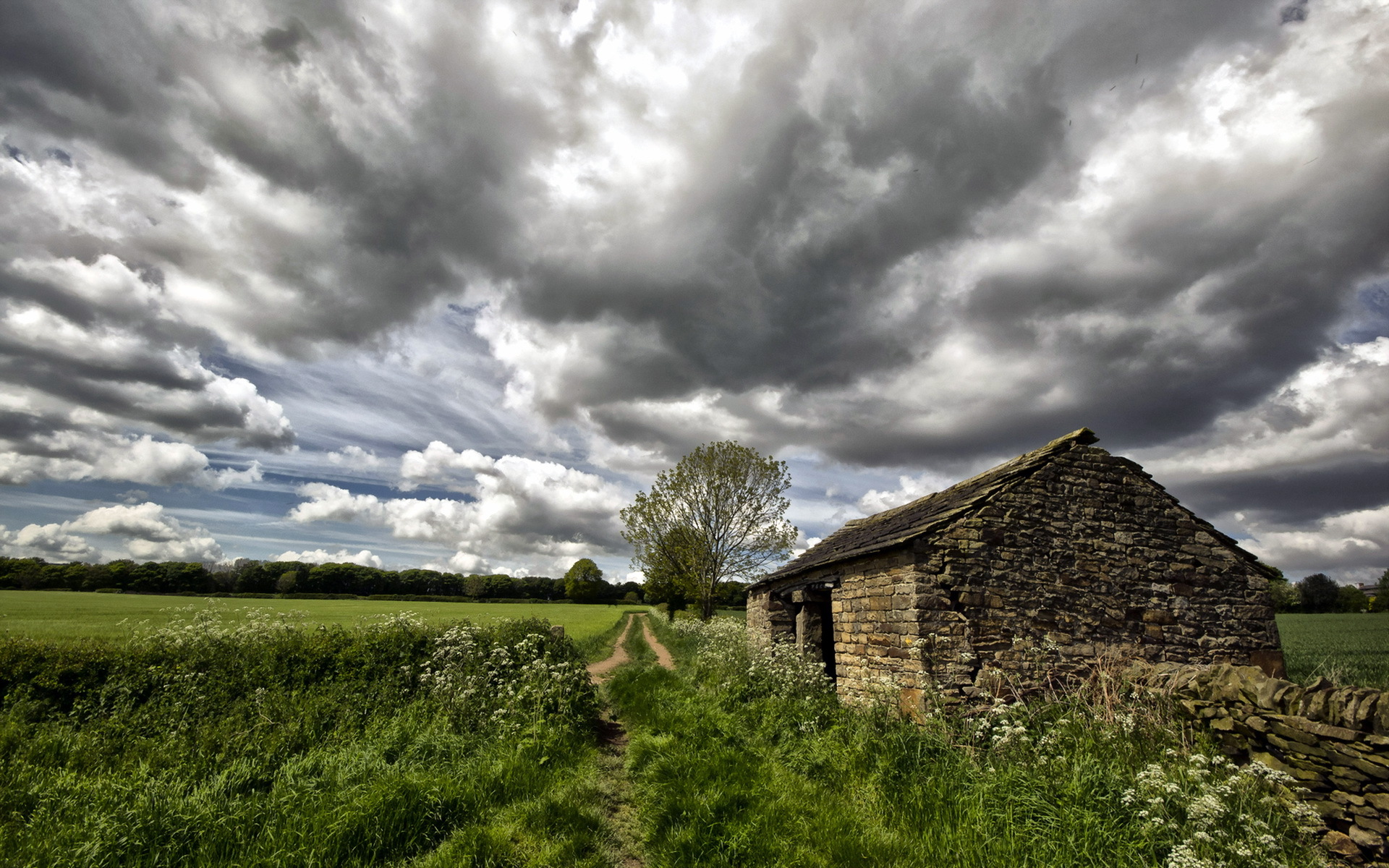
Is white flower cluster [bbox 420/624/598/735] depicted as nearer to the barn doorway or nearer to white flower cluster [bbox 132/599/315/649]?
white flower cluster [bbox 132/599/315/649]

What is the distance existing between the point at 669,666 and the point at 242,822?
1544 centimetres

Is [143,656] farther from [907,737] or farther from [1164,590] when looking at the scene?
[1164,590]

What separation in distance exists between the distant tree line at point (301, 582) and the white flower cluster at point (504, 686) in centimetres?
1257

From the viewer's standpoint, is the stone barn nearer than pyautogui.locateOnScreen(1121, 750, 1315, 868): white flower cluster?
No

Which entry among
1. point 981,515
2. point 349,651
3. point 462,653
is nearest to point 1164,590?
point 981,515

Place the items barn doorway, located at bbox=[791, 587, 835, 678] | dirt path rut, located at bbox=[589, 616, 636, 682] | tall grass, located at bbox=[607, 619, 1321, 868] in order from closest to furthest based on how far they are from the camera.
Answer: tall grass, located at bbox=[607, 619, 1321, 868]
barn doorway, located at bbox=[791, 587, 835, 678]
dirt path rut, located at bbox=[589, 616, 636, 682]

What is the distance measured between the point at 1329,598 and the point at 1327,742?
7024 centimetres

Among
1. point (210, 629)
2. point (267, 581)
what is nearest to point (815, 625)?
point (210, 629)

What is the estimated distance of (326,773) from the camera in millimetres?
5559

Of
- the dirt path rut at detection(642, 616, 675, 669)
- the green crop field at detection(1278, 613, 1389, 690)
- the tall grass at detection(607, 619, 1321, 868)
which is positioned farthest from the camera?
the dirt path rut at detection(642, 616, 675, 669)

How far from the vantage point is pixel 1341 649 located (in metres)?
19.5

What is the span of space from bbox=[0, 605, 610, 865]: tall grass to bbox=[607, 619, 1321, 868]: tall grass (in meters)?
1.17

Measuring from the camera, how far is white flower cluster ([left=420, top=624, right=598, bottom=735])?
25.9ft

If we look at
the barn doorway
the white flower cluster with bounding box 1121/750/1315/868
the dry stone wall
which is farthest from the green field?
the dry stone wall
